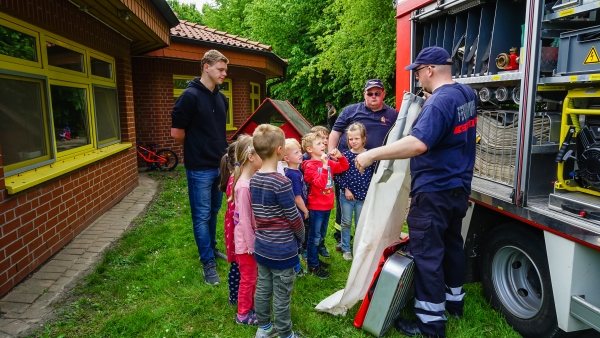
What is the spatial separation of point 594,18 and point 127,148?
685 cm

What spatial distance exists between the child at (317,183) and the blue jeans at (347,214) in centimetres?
36

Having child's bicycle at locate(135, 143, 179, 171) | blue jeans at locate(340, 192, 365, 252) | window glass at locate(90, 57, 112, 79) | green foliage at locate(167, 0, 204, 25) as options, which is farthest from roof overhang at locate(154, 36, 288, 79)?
green foliage at locate(167, 0, 204, 25)

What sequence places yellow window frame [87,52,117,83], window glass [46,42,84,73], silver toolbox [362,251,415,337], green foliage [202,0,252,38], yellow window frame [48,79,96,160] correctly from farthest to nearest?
green foliage [202,0,252,38] < yellow window frame [87,52,117,83] < yellow window frame [48,79,96,160] < window glass [46,42,84,73] < silver toolbox [362,251,415,337]

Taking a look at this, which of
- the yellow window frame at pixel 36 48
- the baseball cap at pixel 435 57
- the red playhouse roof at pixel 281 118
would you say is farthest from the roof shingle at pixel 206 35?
the baseball cap at pixel 435 57

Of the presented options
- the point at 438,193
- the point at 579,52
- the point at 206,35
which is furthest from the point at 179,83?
the point at 579,52

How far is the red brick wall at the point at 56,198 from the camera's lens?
3514mm

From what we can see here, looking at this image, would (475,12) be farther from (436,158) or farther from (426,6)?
(436,158)

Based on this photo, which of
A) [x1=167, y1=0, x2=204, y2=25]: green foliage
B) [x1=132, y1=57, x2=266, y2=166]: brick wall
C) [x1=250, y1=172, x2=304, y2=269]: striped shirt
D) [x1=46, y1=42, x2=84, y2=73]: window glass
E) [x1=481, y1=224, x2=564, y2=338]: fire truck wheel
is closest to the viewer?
[x1=250, y1=172, x2=304, y2=269]: striped shirt

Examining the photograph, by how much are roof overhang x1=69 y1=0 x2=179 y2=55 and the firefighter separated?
3.29 meters

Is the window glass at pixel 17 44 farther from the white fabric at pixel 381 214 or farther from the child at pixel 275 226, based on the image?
the white fabric at pixel 381 214

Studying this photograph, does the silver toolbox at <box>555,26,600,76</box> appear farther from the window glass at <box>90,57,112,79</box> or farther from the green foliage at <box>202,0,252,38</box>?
the green foliage at <box>202,0,252,38</box>

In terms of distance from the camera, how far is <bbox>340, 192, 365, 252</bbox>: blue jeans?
4.09 meters

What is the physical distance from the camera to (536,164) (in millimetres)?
2736

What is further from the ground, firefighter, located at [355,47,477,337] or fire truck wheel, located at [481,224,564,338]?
firefighter, located at [355,47,477,337]
